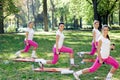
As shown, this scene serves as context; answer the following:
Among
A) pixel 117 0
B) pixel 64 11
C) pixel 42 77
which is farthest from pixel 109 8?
pixel 42 77

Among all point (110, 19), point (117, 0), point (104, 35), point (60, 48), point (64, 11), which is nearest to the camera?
point (104, 35)

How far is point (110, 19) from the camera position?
73.6m

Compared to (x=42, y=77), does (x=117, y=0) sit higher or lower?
higher

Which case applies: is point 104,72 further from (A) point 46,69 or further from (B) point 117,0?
(B) point 117,0

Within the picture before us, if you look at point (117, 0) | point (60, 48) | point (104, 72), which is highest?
point (117, 0)

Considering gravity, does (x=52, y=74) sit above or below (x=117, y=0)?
below

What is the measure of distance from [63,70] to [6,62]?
367 cm

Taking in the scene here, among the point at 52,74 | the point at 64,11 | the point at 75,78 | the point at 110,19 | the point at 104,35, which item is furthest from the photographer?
the point at 64,11

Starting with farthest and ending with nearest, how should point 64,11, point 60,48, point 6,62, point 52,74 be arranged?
point 64,11, point 6,62, point 60,48, point 52,74

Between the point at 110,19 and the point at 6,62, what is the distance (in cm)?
6096

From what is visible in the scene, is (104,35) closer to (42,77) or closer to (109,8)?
(42,77)

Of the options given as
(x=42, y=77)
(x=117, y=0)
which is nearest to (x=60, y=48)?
(x=42, y=77)

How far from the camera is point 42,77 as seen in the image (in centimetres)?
1139

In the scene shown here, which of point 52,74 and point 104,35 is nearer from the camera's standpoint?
point 104,35
